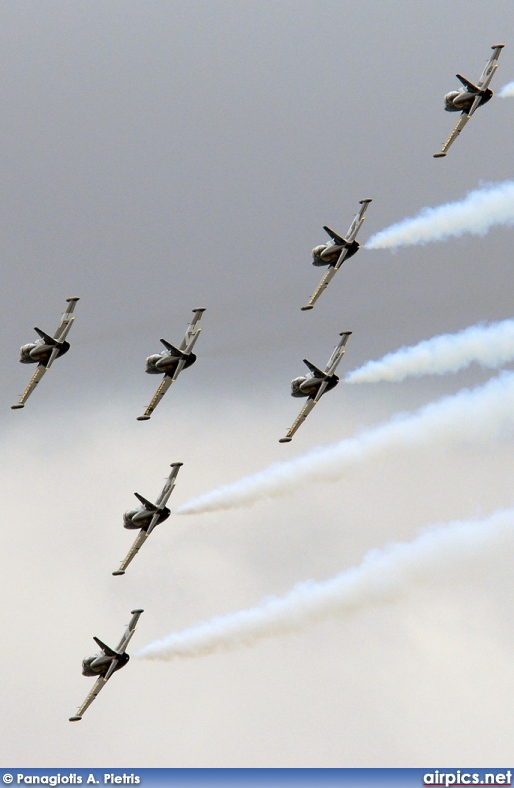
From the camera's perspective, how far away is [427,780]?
105938mm

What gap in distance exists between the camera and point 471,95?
104750 mm

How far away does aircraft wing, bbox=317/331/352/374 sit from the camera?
106m

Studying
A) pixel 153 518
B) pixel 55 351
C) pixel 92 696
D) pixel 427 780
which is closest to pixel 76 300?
pixel 55 351

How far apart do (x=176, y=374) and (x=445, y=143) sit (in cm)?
2168

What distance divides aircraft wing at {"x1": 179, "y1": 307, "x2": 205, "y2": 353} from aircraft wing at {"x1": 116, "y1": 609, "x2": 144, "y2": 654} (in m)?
16.7

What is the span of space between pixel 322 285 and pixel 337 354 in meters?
4.51

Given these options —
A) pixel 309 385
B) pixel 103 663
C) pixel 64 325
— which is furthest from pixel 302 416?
pixel 103 663

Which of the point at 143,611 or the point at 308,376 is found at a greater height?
the point at 308,376

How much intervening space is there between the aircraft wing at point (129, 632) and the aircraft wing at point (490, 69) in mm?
38663

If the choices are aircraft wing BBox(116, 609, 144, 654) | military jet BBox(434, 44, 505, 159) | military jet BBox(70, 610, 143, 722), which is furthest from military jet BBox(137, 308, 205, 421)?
military jet BBox(434, 44, 505, 159)

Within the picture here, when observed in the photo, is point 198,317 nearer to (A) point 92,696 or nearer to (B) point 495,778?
(A) point 92,696

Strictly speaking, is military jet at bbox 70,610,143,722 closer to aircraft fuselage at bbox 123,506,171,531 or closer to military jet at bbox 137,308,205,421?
aircraft fuselage at bbox 123,506,171,531

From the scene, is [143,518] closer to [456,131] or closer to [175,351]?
[175,351]

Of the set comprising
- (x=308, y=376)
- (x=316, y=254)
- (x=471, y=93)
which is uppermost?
(x=471, y=93)
